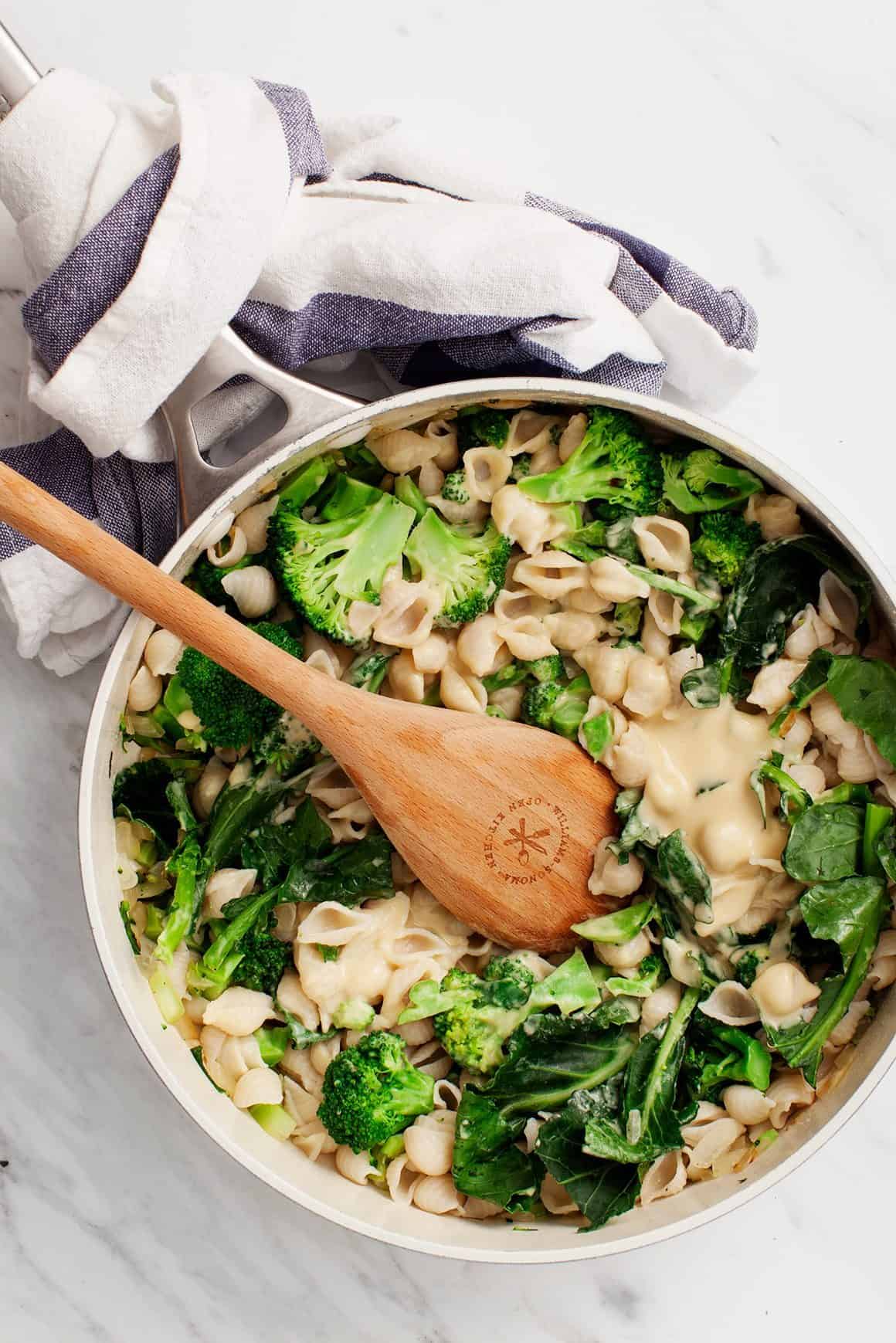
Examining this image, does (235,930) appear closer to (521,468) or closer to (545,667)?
(545,667)

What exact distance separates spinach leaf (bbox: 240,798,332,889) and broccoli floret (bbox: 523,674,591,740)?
1.44 ft

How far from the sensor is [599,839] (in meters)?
2.12

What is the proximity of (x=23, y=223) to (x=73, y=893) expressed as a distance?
1250mm

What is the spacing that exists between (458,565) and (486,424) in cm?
26

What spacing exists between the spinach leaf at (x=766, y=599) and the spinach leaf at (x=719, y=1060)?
65cm

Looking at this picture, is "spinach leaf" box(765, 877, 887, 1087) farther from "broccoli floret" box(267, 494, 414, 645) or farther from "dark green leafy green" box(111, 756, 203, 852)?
"dark green leafy green" box(111, 756, 203, 852)

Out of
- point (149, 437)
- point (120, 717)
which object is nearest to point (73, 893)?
point (120, 717)

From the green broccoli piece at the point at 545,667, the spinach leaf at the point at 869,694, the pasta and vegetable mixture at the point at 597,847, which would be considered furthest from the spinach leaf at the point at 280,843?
the spinach leaf at the point at 869,694

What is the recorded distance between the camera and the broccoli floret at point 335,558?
2.08 meters

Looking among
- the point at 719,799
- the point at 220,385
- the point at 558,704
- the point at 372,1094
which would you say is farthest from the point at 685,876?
the point at 220,385

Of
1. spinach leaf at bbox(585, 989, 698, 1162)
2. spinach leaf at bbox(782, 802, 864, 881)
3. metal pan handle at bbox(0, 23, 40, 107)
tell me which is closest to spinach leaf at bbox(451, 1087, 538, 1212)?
spinach leaf at bbox(585, 989, 698, 1162)

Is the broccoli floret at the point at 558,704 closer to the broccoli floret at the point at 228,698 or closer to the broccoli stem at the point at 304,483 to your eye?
A: the broccoli floret at the point at 228,698

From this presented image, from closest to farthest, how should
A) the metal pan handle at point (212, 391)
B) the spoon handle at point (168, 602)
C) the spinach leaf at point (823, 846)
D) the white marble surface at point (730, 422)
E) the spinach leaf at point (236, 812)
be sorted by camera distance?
the spoon handle at point (168, 602) < the metal pan handle at point (212, 391) < the spinach leaf at point (823, 846) < the spinach leaf at point (236, 812) < the white marble surface at point (730, 422)

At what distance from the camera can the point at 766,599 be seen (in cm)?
212
